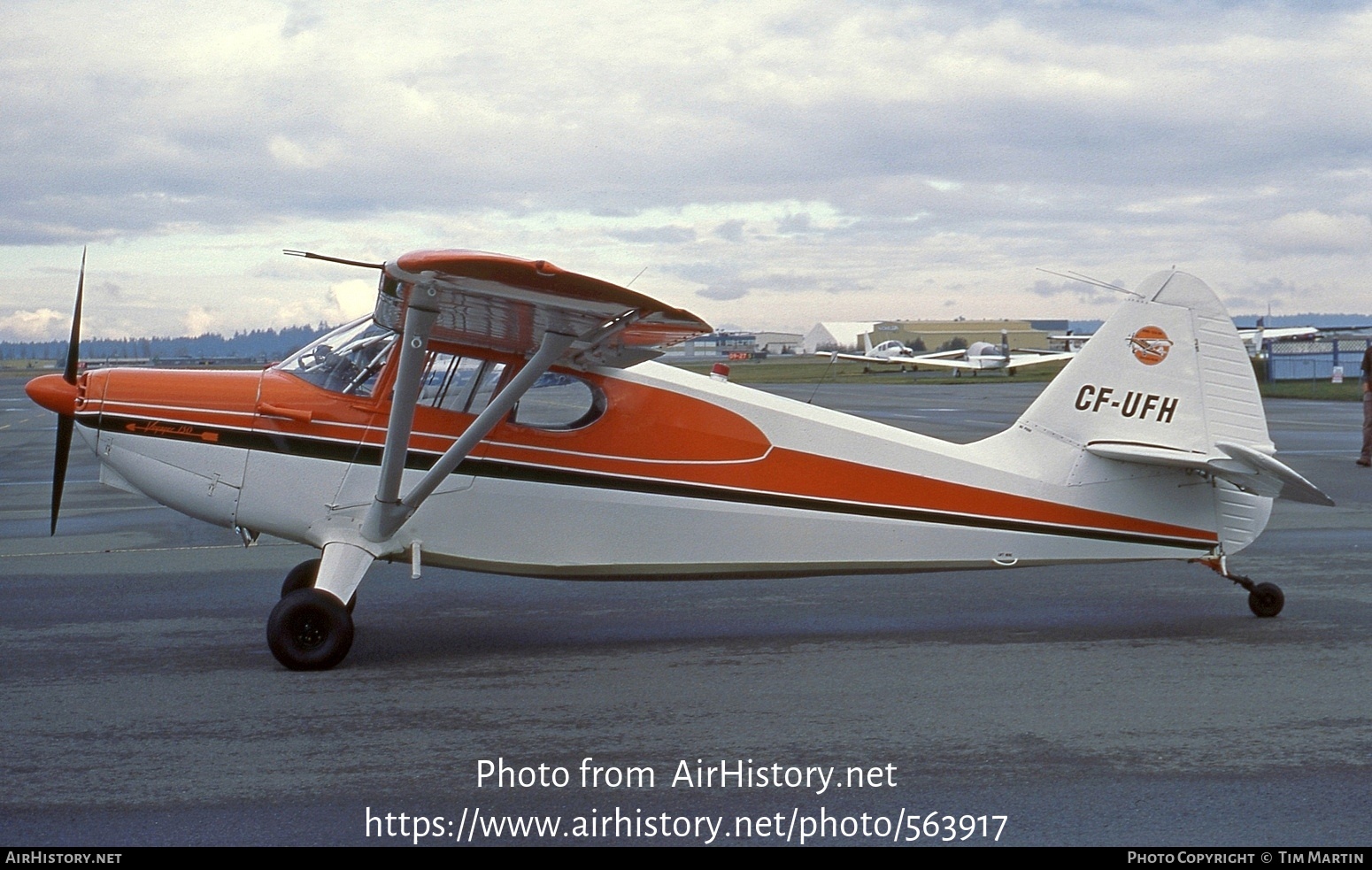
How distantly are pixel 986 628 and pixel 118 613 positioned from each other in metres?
5.72

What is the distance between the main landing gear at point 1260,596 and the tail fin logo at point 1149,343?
1332mm

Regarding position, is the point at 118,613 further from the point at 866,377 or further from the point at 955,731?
the point at 866,377

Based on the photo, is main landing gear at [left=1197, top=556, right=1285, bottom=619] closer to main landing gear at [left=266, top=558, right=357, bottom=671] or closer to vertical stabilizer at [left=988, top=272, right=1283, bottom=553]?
vertical stabilizer at [left=988, top=272, right=1283, bottom=553]

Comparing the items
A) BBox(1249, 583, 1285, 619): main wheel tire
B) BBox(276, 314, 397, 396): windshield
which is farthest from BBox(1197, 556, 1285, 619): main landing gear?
BBox(276, 314, 397, 396): windshield

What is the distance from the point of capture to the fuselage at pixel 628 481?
727 centimetres

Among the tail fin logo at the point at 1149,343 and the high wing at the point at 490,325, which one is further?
the tail fin logo at the point at 1149,343

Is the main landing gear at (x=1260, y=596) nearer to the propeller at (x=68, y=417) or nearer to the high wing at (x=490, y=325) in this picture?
the high wing at (x=490, y=325)

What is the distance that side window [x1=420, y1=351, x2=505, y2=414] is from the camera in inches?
290

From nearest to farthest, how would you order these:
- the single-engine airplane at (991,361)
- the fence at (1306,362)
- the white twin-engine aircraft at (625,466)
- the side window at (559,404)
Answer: the white twin-engine aircraft at (625,466) → the side window at (559,404) → the fence at (1306,362) → the single-engine airplane at (991,361)

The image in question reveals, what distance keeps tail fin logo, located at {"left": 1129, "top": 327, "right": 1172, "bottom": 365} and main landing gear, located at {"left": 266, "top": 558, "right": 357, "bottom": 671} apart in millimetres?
5117

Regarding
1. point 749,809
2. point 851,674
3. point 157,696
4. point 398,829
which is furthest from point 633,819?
point 157,696

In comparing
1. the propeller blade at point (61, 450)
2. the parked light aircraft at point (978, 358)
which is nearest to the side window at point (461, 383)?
the propeller blade at point (61, 450)

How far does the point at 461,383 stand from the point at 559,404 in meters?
0.60

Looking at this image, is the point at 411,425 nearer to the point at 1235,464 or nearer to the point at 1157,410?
the point at 1157,410
